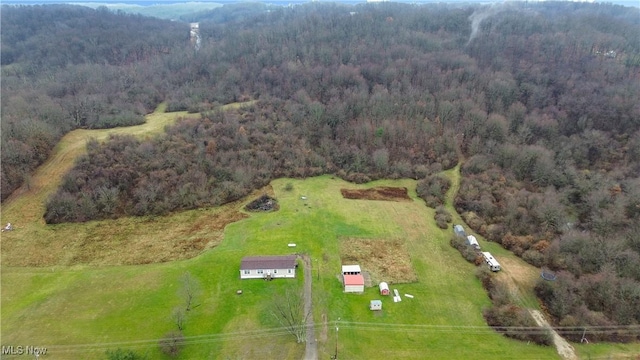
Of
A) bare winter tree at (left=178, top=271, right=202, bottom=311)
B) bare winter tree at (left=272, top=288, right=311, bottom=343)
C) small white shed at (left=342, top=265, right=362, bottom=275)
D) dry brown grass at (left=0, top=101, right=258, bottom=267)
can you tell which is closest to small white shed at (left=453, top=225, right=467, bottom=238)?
small white shed at (left=342, top=265, right=362, bottom=275)

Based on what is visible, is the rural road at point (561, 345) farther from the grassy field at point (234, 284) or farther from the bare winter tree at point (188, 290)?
the bare winter tree at point (188, 290)

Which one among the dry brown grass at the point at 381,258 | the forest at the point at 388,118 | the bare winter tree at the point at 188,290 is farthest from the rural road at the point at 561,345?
the bare winter tree at the point at 188,290

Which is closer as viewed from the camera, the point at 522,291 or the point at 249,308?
the point at 249,308

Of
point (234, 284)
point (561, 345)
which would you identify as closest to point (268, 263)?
point (234, 284)

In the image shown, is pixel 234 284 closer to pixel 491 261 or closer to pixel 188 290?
pixel 188 290

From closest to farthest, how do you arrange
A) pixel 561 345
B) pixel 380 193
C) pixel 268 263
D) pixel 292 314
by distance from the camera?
pixel 561 345, pixel 292 314, pixel 268 263, pixel 380 193

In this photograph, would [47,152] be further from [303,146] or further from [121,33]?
[121,33]
